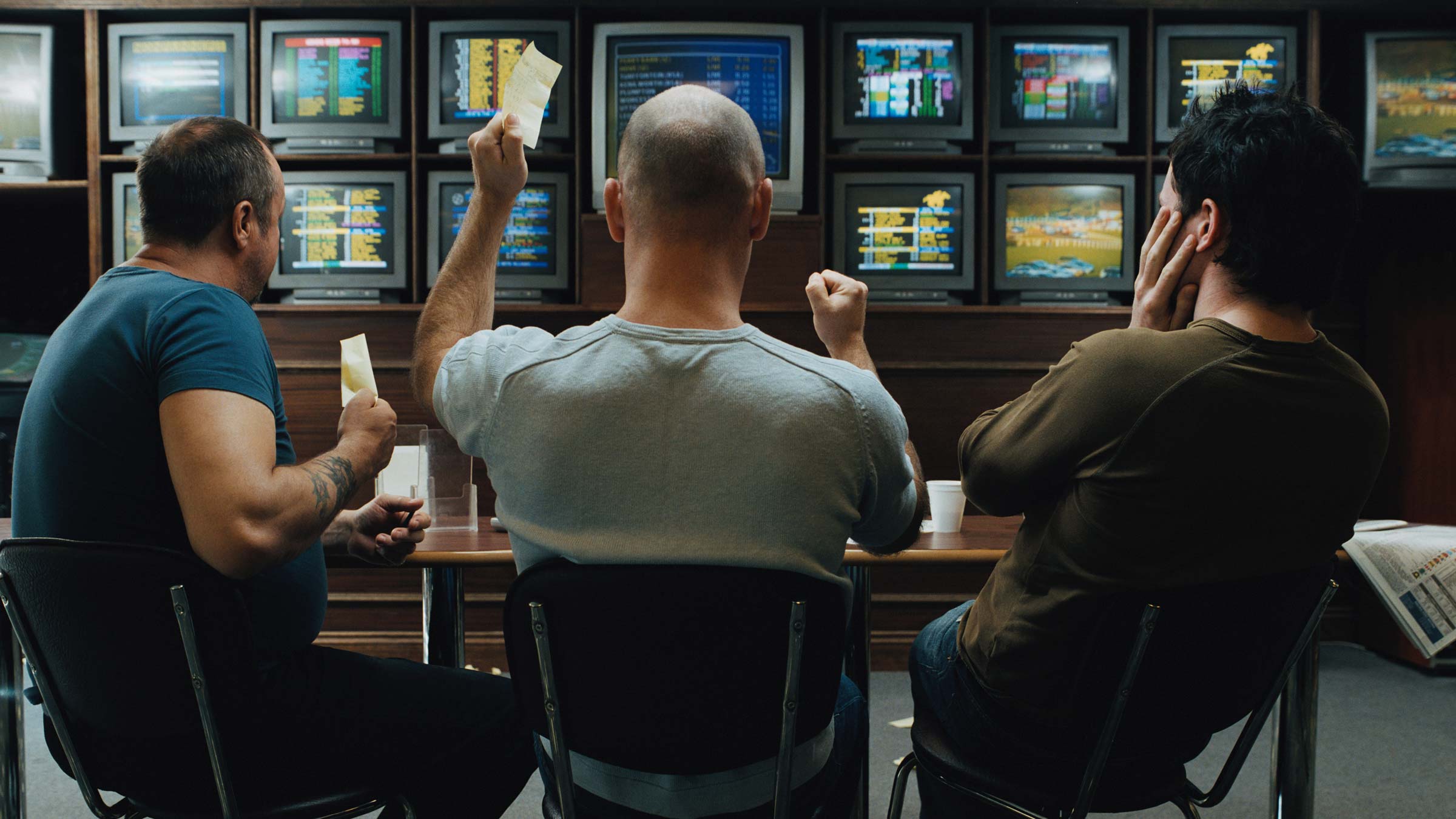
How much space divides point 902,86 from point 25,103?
319 cm

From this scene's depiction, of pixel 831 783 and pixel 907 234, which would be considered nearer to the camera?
pixel 831 783

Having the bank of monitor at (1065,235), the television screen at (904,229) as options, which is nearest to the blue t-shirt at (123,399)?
the television screen at (904,229)

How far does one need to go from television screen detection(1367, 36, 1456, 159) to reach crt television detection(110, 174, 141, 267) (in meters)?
4.46

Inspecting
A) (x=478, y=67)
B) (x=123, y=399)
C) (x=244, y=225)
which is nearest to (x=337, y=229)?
(x=478, y=67)

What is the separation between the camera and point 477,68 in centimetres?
344

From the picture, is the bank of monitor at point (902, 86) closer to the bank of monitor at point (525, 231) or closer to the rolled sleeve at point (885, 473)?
the bank of monitor at point (525, 231)

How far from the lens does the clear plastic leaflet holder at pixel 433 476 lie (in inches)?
68.5

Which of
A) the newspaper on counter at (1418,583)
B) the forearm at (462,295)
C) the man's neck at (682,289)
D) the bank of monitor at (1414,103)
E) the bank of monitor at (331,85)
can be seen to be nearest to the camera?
the man's neck at (682,289)

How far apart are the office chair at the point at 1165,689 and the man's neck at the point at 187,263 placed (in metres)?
1.19

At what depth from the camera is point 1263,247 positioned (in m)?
1.04

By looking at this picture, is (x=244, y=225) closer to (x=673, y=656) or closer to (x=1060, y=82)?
(x=673, y=656)

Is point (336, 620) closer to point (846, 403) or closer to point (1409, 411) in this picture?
point (846, 403)

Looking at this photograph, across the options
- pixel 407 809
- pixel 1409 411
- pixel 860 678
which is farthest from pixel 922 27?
pixel 407 809

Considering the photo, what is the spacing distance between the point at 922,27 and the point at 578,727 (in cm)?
313
